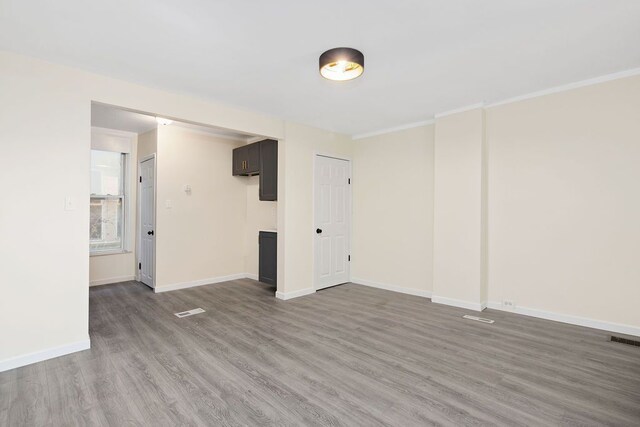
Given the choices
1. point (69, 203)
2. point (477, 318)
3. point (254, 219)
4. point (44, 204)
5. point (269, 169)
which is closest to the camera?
point (44, 204)

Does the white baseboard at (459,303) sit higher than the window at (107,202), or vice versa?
the window at (107,202)

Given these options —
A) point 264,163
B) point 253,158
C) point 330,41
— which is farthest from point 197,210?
point 330,41

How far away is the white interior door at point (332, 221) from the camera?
5098mm

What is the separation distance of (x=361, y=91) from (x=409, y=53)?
0.90 meters

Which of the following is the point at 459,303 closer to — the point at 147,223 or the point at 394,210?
the point at 394,210

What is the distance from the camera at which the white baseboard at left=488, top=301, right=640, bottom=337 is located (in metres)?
3.18

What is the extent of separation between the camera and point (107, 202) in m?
5.51

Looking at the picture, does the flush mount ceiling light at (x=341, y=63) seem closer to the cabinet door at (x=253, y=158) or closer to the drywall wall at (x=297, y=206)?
the drywall wall at (x=297, y=206)

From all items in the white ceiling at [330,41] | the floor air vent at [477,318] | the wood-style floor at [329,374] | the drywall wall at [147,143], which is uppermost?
the white ceiling at [330,41]

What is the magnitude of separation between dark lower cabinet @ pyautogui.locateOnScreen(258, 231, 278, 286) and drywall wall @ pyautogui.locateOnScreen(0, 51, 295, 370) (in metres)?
2.50

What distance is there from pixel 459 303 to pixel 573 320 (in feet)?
3.83

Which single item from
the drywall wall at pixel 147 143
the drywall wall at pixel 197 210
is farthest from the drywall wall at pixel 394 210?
the drywall wall at pixel 147 143

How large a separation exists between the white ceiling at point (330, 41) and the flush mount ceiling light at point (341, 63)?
65 millimetres

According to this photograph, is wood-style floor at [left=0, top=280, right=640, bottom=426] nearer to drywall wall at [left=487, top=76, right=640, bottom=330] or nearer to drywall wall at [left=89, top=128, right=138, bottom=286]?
drywall wall at [left=487, top=76, right=640, bottom=330]
